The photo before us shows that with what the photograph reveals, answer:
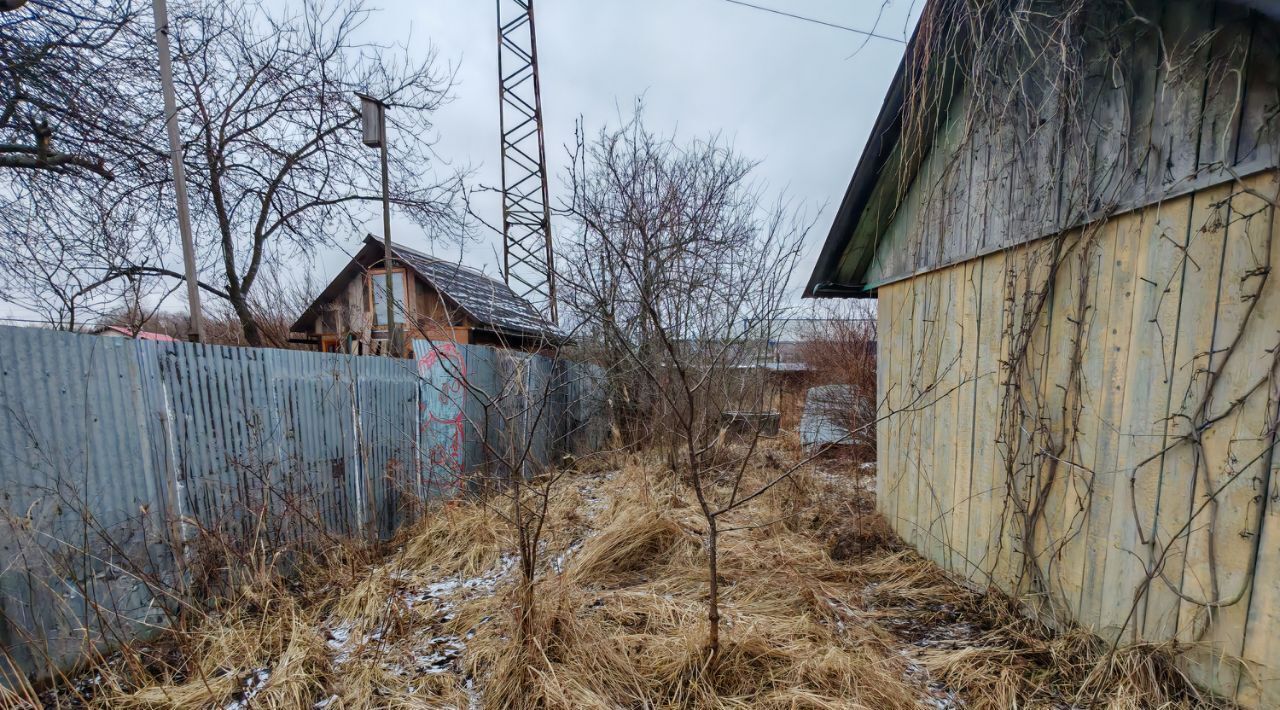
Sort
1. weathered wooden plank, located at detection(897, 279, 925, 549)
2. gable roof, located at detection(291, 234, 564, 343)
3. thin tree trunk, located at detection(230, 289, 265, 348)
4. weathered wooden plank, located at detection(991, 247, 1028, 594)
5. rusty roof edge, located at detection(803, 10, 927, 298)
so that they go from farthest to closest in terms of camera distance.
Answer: gable roof, located at detection(291, 234, 564, 343) < thin tree trunk, located at detection(230, 289, 265, 348) < weathered wooden plank, located at detection(897, 279, 925, 549) < rusty roof edge, located at detection(803, 10, 927, 298) < weathered wooden plank, located at detection(991, 247, 1028, 594)

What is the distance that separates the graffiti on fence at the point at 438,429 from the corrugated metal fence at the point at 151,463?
58 cm

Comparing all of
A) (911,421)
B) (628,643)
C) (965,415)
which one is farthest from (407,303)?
(965,415)

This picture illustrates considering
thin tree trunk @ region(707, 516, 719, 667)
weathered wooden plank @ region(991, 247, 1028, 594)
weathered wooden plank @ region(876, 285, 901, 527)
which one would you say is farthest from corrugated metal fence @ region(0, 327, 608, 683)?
weathered wooden plank @ region(876, 285, 901, 527)

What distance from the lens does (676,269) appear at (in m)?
6.07

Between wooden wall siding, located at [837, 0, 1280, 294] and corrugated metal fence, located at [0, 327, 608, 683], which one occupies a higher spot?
wooden wall siding, located at [837, 0, 1280, 294]

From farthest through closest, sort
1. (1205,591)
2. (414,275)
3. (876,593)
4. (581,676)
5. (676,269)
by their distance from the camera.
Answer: (414,275) < (676,269) < (876,593) < (581,676) < (1205,591)

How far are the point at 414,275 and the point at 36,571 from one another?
7.41m

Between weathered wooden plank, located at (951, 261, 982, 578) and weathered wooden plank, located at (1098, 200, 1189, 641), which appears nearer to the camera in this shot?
weathered wooden plank, located at (1098, 200, 1189, 641)

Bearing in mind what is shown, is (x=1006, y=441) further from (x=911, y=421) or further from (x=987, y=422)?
(x=911, y=421)

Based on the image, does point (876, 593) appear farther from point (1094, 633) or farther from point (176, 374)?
point (176, 374)

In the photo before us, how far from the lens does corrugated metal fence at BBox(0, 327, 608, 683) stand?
2.05 meters

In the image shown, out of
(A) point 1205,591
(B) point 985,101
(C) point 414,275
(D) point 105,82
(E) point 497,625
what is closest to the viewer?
(A) point 1205,591

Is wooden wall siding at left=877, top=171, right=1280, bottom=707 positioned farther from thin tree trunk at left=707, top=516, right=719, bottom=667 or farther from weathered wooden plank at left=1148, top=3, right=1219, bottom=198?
thin tree trunk at left=707, top=516, right=719, bottom=667

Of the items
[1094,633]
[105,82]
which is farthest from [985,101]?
[105,82]
